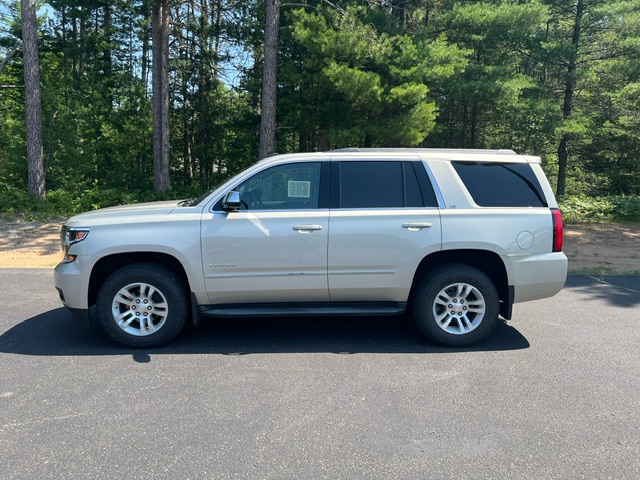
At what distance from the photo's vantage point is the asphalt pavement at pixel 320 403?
10.2 ft

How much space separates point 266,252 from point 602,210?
13889 mm

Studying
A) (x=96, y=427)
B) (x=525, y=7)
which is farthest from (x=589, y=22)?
(x=96, y=427)

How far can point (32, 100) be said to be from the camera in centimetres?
1595

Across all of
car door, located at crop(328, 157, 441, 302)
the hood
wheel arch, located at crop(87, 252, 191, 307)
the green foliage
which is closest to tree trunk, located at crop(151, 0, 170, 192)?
the green foliage

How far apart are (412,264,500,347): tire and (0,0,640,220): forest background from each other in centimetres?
963

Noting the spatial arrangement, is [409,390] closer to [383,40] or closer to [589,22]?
[383,40]

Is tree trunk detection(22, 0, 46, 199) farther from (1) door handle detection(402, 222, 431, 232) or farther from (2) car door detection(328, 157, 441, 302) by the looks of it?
(1) door handle detection(402, 222, 431, 232)

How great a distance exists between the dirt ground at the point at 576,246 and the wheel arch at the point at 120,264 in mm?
4482

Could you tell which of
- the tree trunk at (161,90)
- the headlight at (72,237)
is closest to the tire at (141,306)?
the headlight at (72,237)

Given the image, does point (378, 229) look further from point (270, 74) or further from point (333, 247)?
point (270, 74)

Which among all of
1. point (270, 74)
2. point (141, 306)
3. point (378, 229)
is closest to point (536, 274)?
point (378, 229)

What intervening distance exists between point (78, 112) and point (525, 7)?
15.1 metres

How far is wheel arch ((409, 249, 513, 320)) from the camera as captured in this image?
5.21 m

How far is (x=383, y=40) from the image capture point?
14156 millimetres
